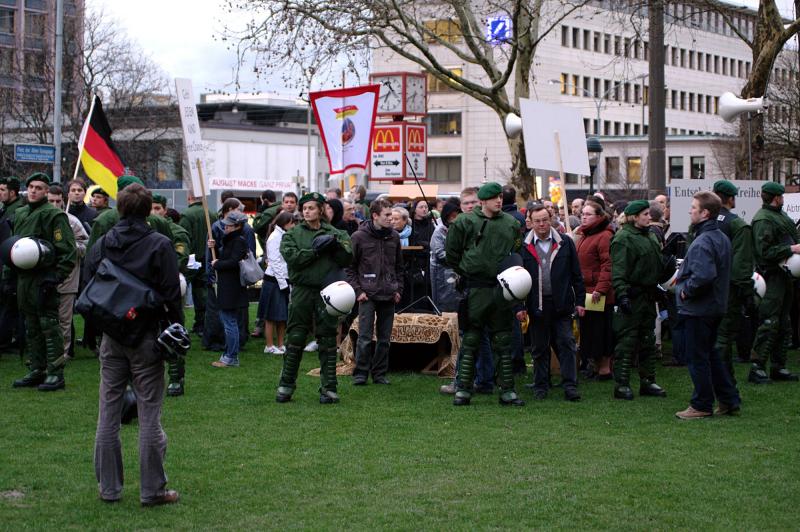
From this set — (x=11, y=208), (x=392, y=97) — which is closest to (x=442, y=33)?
(x=392, y=97)

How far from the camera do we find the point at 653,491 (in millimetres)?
7898

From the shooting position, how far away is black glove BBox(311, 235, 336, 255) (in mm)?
11148

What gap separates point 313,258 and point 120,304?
403 centimetres

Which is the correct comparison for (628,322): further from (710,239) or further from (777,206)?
(777,206)

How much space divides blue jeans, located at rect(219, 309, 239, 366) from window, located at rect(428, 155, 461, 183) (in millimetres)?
78061

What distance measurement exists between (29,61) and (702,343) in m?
44.7

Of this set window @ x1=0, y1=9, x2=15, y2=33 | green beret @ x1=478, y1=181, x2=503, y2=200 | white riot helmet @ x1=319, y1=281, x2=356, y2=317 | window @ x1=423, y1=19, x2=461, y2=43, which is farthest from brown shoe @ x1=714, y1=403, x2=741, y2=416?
window @ x1=0, y1=9, x2=15, y2=33

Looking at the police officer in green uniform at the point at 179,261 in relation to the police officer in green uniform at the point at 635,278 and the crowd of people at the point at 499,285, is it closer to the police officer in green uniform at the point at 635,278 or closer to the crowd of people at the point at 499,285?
the crowd of people at the point at 499,285

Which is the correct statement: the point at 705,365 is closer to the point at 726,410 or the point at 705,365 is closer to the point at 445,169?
the point at 726,410

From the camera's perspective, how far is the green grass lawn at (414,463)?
729 centimetres

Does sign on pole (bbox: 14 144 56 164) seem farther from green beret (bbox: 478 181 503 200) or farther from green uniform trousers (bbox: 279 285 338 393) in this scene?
green beret (bbox: 478 181 503 200)

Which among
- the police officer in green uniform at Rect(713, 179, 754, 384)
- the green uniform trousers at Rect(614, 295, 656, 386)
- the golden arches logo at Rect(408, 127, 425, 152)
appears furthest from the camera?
the golden arches logo at Rect(408, 127, 425, 152)

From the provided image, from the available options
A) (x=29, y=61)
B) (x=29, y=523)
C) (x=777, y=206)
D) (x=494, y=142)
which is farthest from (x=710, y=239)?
(x=494, y=142)

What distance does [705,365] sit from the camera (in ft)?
34.8
